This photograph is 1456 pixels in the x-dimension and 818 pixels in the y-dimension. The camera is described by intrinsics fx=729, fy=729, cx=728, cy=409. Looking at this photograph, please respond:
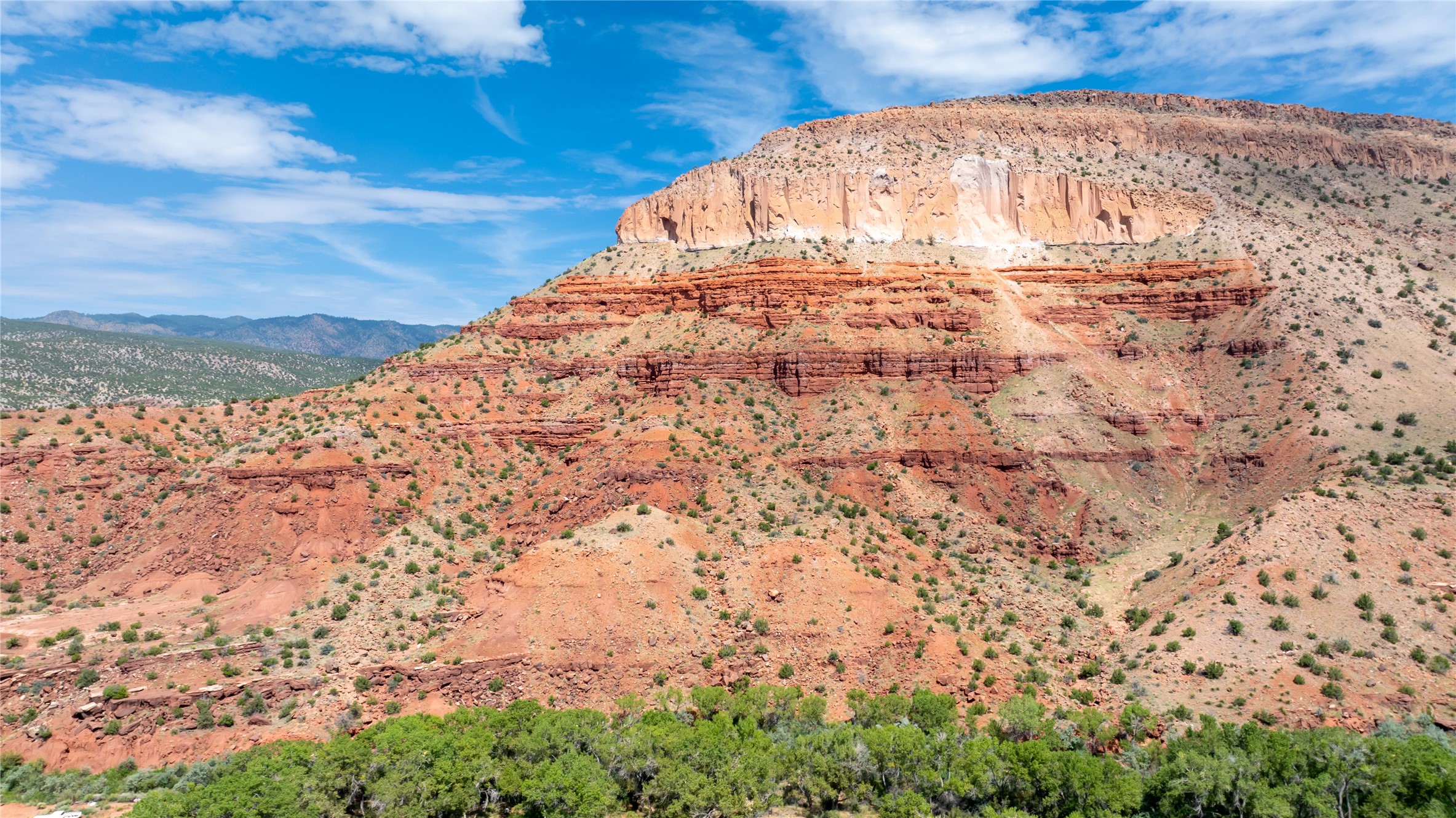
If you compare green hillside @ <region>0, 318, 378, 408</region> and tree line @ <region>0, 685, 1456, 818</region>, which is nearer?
tree line @ <region>0, 685, 1456, 818</region>

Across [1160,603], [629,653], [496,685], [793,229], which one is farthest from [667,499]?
[793,229]

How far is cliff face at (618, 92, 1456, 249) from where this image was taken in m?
66.4

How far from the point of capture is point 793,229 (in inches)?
2616

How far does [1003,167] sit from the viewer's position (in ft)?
225

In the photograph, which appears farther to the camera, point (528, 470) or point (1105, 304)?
point (1105, 304)

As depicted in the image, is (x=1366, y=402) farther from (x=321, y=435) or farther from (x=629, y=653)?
(x=321, y=435)

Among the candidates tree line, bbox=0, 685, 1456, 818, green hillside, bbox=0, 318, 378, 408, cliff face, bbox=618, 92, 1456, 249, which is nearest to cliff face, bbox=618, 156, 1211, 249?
cliff face, bbox=618, 92, 1456, 249

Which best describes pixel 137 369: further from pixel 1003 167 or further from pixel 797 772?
pixel 1003 167

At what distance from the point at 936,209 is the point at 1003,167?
792cm

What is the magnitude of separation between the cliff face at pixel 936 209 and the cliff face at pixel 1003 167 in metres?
0.12

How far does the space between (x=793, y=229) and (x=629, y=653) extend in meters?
44.9

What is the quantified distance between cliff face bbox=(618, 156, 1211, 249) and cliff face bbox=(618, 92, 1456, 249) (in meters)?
0.12

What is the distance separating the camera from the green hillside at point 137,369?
2884 inches

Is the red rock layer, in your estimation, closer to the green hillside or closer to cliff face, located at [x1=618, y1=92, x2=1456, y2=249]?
cliff face, located at [x1=618, y1=92, x2=1456, y2=249]
